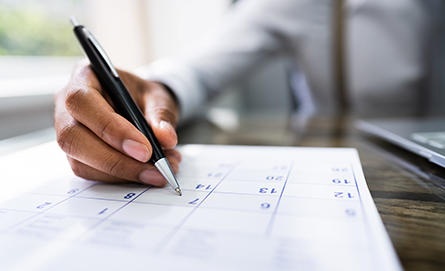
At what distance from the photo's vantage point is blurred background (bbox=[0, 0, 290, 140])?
652mm

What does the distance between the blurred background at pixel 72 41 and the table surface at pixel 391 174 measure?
0.63 ft

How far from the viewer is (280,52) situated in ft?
2.75

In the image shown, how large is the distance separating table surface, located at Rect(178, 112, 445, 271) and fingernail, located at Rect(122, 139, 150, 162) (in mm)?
168

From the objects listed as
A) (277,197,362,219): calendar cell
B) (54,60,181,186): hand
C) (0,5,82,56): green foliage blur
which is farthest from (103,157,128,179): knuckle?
(0,5,82,56): green foliage blur

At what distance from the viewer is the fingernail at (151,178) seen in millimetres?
227

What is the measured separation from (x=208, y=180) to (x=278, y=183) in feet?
0.19

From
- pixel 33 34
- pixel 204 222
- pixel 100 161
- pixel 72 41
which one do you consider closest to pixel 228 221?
pixel 204 222

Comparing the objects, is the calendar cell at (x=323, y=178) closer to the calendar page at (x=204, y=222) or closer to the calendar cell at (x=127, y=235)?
the calendar page at (x=204, y=222)

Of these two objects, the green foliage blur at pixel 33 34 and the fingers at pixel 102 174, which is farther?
the green foliage blur at pixel 33 34

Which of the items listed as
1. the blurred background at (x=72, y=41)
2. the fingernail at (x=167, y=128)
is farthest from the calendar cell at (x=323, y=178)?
the blurred background at (x=72, y=41)

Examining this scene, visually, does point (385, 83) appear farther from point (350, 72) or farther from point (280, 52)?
point (280, 52)

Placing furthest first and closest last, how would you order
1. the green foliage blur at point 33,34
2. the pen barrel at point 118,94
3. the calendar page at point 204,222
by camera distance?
the green foliage blur at point 33,34 < the pen barrel at point 118,94 < the calendar page at point 204,222

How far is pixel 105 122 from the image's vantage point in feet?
0.75

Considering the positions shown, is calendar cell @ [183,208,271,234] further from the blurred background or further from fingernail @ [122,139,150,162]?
the blurred background
